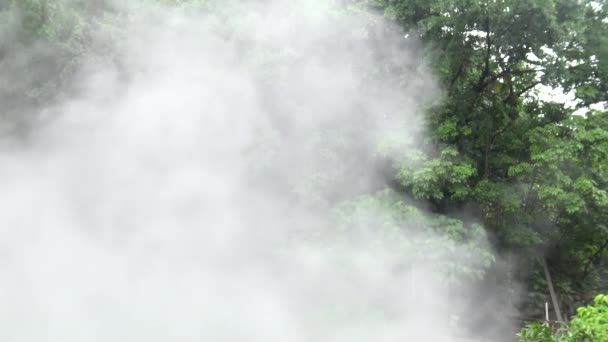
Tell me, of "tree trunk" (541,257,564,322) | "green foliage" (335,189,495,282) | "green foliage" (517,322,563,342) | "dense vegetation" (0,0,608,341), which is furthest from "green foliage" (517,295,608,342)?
"tree trunk" (541,257,564,322)

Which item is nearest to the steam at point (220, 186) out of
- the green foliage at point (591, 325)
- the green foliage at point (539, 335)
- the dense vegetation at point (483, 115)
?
the dense vegetation at point (483, 115)

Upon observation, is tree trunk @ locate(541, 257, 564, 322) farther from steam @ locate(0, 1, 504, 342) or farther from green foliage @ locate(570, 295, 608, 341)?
green foliage @ locate(570, 295, 608, 341)

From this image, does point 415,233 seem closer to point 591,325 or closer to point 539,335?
point 539,335

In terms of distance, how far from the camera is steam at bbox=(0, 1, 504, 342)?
612 cm

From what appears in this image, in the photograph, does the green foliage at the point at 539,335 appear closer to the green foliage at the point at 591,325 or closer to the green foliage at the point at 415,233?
the green foliage at the point at 591,325

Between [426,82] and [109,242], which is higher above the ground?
[426,82]

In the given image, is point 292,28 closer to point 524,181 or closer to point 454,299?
point 524,181

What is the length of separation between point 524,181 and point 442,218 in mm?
1893

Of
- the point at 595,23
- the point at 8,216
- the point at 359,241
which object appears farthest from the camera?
the point at 595,23

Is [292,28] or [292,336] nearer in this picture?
[292,336]

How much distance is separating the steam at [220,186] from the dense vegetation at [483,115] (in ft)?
0.77

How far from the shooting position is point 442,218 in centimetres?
802

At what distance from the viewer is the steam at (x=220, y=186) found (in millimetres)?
6117

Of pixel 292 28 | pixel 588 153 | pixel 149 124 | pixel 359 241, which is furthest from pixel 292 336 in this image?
pixel 588 153
